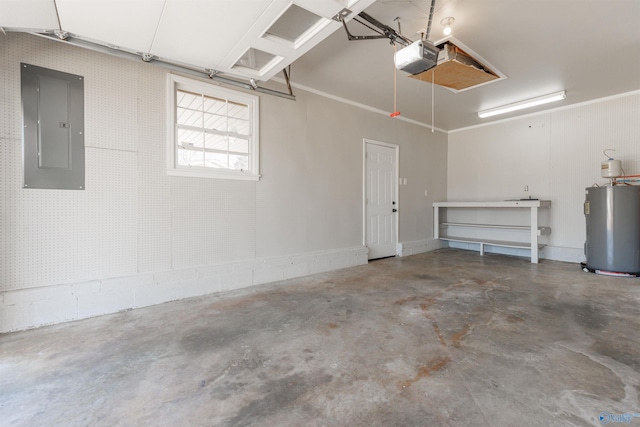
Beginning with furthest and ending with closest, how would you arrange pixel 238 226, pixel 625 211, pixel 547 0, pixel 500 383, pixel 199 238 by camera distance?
pixel 625 211 < pixel 238 226 < pixel 199 238 < pixel 547 0 < pixel 500 383

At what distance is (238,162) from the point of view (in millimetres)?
4078

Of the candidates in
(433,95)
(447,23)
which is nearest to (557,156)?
(433,95)

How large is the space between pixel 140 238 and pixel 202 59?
2113mm

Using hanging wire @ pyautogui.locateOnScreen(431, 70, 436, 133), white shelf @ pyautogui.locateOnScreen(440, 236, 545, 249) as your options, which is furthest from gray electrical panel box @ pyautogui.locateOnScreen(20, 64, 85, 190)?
white shelf @ pyautogui.locateOnScreen(440, 236, 545, 249)

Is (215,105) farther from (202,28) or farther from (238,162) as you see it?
(202,28)

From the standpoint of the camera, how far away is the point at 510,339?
2453 millimetres

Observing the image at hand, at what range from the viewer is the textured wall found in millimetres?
2699

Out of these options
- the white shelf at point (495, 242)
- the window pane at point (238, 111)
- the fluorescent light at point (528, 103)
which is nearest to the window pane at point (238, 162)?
the window pane at point (238, 111)

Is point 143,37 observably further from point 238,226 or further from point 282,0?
point 238,226

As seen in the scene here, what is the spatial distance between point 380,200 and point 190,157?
3738 millimetres

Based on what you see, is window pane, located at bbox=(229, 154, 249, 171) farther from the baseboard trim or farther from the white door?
the white door

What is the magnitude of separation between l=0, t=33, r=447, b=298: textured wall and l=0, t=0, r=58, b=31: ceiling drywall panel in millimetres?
636

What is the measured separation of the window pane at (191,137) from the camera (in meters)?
3.70

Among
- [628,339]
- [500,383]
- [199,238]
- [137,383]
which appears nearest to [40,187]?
[199,238]
